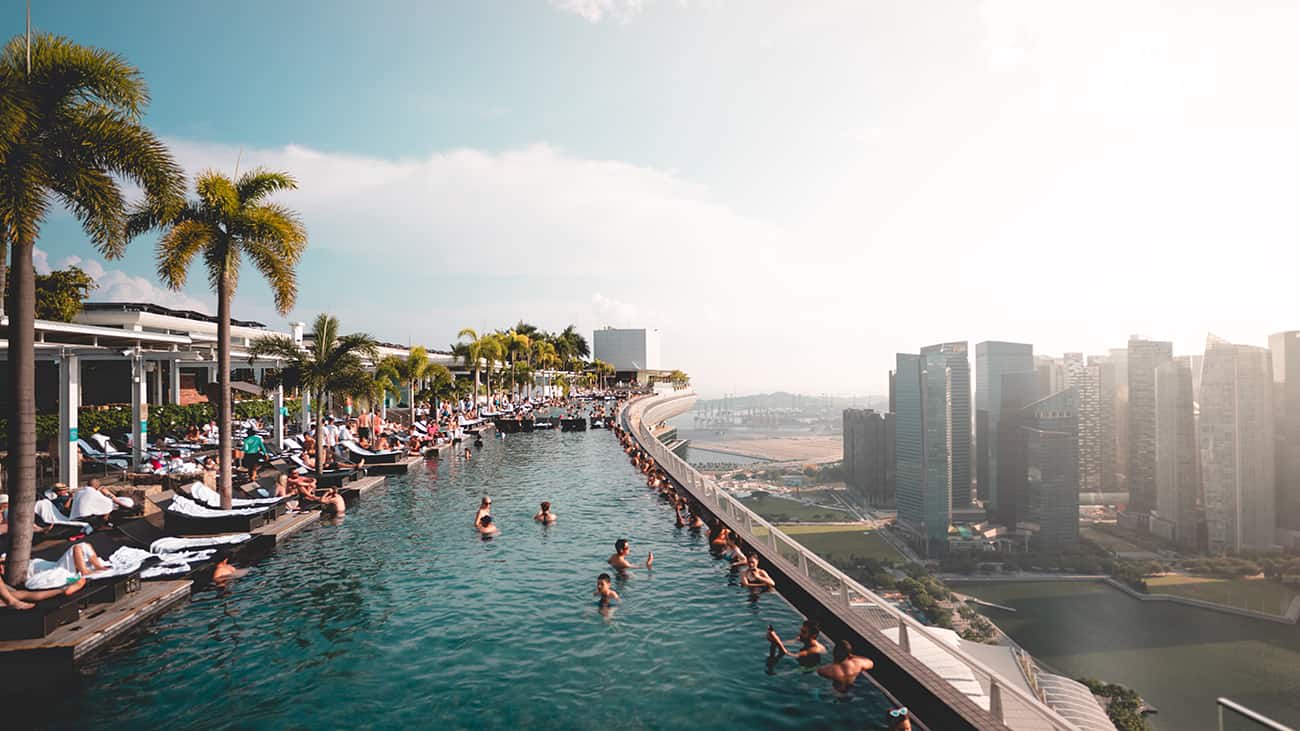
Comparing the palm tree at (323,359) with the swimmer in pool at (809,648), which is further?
the palm tree at (323,359)

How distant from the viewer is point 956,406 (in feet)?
488

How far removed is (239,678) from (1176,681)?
338 feet

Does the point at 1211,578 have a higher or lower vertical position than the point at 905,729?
lower

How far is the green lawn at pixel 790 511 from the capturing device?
139m

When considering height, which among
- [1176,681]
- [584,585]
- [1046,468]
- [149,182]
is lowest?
[1176,681]

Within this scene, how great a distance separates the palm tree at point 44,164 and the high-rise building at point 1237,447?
140920 mm

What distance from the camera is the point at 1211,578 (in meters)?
107

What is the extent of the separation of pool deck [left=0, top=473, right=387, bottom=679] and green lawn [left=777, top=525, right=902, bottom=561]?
4403 inches

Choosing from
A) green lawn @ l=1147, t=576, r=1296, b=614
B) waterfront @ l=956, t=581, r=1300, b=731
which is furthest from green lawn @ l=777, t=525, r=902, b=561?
green lawn @ l=1147, t=576, r=1296, b=614

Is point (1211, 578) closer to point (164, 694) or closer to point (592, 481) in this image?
point (592, 481)

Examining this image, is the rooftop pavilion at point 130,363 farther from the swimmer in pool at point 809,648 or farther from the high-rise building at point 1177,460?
the high-rise building at point 1177,460

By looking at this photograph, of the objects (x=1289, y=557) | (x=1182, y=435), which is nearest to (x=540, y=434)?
(x=1182, y=435)

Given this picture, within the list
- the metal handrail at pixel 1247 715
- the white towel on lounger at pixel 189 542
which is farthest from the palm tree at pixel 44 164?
the metal handrail at pixel 1247 715

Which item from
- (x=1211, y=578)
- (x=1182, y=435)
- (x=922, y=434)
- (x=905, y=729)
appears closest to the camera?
(x=905, y=729)
